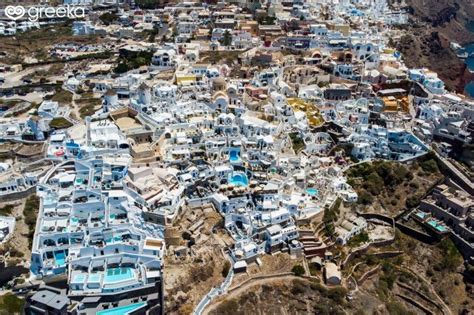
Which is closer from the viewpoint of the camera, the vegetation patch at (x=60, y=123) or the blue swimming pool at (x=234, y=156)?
the blue swimming pool at (x=234, y=156)

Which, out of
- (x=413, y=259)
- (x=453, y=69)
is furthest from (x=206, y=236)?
(x=453, y=69)

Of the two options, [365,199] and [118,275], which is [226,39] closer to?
[365,199]

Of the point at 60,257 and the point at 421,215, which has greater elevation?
the point at 60,257

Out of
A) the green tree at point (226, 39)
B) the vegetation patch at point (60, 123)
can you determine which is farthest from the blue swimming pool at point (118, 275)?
the green tree at point (226, 39)

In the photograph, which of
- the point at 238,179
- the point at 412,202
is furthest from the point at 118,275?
the point at 412,202

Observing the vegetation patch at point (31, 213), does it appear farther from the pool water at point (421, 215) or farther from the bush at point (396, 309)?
the pool water at point (421, 215)

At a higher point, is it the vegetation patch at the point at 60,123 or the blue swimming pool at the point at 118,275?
the vegetation patch at the point at 60,123
